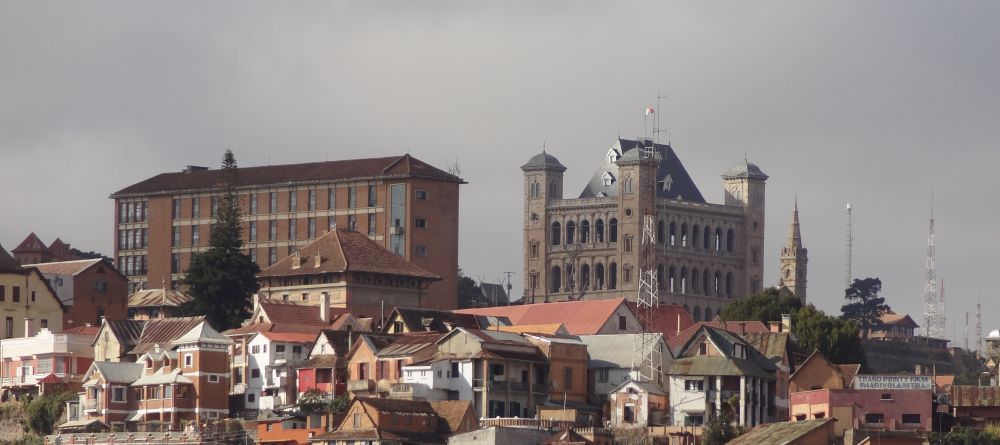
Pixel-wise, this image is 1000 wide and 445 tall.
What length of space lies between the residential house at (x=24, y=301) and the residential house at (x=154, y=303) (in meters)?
14.7

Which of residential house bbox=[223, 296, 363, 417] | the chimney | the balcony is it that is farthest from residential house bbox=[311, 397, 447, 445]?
the chimney

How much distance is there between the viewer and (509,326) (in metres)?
148

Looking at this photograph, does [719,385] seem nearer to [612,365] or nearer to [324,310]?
[612,365]

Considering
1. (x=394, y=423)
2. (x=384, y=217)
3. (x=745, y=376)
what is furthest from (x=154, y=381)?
(x=384, y=217)

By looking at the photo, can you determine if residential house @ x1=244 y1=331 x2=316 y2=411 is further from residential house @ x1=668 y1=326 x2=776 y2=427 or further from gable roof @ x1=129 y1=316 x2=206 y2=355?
residential house @ x1=668 y1=326 x2=776 y2=427

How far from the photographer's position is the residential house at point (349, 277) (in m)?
161

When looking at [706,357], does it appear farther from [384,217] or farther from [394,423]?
[384,217]

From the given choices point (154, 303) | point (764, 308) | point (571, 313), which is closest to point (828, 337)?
point (571, 313)

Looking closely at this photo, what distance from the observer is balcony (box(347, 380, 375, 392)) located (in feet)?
413

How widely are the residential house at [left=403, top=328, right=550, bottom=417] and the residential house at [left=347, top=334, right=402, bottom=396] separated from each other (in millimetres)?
1746

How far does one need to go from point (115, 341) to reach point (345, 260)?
2271 centimetres

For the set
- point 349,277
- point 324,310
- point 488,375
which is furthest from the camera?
point 349,277

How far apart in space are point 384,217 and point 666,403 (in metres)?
74.3

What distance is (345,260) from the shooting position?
534ft
